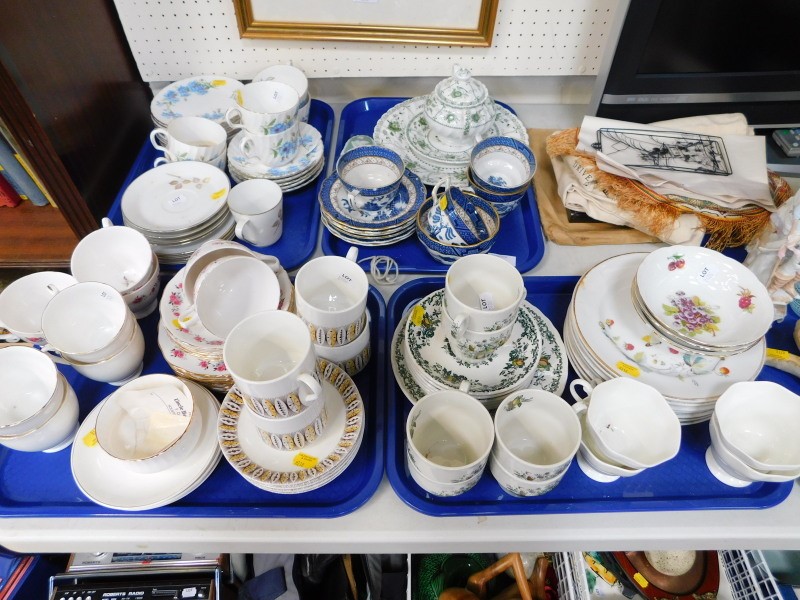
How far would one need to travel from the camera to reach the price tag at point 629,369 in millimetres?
929

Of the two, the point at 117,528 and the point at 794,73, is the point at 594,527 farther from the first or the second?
the point at 794,73

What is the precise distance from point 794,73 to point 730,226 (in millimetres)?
367

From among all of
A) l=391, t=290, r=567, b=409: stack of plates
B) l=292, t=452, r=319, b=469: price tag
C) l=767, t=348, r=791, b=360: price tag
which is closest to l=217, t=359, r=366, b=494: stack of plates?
l=292, t=452, r=319, b=469: price tag

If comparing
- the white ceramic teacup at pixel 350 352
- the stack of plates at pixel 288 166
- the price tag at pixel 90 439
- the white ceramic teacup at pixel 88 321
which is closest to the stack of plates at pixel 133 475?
the price tag at pixel 90 439

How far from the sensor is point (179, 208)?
114 cm

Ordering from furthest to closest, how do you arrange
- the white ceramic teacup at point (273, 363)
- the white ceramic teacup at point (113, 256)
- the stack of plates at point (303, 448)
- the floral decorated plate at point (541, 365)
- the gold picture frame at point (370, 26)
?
the gold picture frame at point (370, 26), the white ceramic teacup at point (113, 256), the floral decorated plate at point (541, 365), the stack of plates at point (303, 448), the white ceramic teacup at point (273, 363)

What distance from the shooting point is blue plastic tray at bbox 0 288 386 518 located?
2.74 feet

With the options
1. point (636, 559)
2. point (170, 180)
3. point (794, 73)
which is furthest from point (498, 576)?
point (794, 73)

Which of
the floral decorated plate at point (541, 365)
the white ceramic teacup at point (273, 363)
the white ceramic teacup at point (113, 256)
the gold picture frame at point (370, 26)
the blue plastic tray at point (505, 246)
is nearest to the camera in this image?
the white ceramic teacup at point (273, 363)

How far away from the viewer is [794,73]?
1.16 m

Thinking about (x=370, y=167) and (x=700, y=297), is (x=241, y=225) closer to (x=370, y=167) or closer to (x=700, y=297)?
(x=370, y=167)

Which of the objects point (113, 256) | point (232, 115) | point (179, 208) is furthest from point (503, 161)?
point (113, 256)

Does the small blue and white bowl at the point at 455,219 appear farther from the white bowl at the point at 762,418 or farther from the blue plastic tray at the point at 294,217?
the white bowl at the point at 762,418

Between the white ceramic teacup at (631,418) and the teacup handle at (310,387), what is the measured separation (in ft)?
1.33
